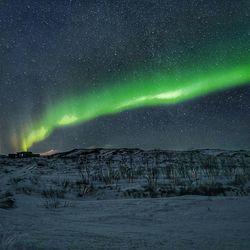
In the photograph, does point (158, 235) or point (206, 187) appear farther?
point (206, 187)

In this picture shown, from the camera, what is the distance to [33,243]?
1523 millimetres

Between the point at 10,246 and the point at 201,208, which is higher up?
the point at 10,246

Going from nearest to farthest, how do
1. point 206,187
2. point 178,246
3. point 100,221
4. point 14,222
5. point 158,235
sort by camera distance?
point 178,246
point 158,235
point 14,222
point 100,221
point 206,187

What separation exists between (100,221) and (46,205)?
1266 millimetres

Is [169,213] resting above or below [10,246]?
below

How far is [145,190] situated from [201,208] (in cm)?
224

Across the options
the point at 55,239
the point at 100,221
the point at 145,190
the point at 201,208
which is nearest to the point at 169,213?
the point at 201,208

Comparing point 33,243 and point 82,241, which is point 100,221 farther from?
point 33,243

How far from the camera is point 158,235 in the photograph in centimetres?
182

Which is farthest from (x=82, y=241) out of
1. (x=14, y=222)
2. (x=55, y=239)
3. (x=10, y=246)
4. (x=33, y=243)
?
(x=14, y=222)

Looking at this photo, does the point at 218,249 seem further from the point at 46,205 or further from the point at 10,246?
the point at 46,205

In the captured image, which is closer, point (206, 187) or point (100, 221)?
point (100, 221)

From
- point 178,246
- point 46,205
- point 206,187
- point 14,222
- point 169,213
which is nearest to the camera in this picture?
point 178,246

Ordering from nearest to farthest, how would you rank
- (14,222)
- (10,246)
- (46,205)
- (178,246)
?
1. (10,246)
2. (178,246)
3. (14,222)
4. (46,205)
